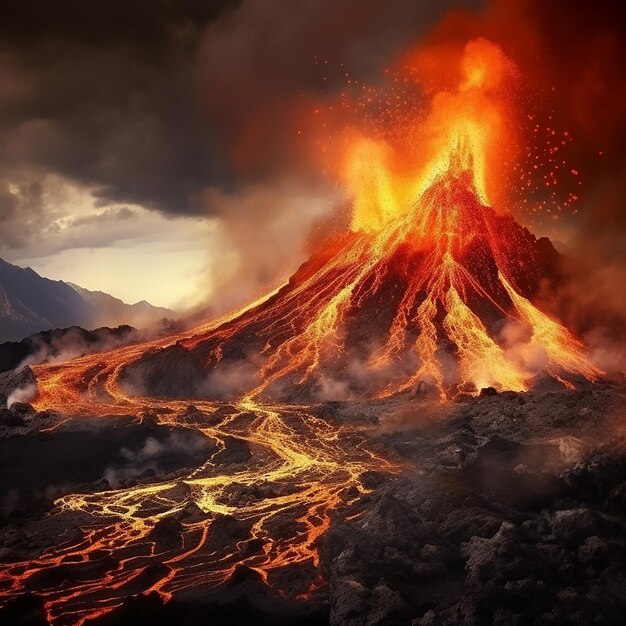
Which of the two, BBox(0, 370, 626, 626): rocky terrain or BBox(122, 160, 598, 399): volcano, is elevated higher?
BBox(122, 160, 598, 399): volcano

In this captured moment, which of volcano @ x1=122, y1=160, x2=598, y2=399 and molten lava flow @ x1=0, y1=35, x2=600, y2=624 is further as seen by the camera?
volcano @ x1=122, y1=160, x2=598, y2=399

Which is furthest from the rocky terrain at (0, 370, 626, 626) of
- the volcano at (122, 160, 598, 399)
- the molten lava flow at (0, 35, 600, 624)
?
the volcano at (122, 160, 598, 399)

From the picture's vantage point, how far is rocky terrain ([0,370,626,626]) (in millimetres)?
17906

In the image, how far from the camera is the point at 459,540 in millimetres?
22547

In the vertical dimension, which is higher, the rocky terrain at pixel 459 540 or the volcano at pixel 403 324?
the volcano at pixel 403 324

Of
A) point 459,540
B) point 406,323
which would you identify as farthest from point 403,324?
point 459,540

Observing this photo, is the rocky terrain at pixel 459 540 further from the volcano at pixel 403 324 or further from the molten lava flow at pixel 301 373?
the volcano at pixel 403 324

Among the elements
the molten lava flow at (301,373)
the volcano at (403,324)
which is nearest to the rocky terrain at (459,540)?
the molten lava flow at (301,373)

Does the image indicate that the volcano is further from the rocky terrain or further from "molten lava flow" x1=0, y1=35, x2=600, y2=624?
the rocky terrain

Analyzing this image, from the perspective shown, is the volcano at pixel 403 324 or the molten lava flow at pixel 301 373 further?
the volcano at pixel 403 324

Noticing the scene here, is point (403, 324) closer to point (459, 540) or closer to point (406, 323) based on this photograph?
point (406, 323)

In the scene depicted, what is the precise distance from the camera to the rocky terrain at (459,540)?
17.9 m

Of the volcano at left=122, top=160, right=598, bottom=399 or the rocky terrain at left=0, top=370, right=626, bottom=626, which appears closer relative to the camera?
the rocky terrain at left=0, top=370, right=626, bottom=626

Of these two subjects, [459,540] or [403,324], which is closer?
[459,540]
